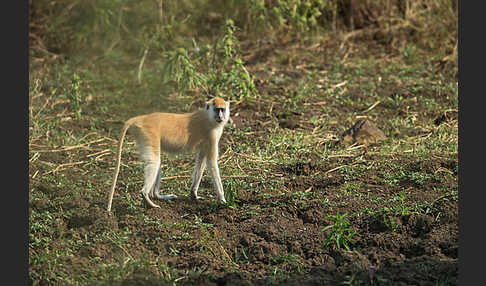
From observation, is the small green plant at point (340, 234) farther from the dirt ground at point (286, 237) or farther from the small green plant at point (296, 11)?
the small green plant at point (296, 11)

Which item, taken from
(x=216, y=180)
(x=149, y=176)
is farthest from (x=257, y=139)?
(x=149, y=176)

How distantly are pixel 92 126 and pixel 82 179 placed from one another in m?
1.69

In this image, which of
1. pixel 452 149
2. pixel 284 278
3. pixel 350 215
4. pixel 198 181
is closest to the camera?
pixel 284 278

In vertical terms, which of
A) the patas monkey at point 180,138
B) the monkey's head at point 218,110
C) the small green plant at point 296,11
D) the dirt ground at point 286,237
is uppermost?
the small green plant at point 296,11

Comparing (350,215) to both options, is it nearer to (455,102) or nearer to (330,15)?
(455,102)

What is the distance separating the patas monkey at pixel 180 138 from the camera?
5.99 meters

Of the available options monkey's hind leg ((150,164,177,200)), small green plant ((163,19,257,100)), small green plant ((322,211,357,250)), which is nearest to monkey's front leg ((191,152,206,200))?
monkey's hind leg ((150,164,177,200))

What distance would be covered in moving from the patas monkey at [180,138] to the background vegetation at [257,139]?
26cm

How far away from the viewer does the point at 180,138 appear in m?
6.24

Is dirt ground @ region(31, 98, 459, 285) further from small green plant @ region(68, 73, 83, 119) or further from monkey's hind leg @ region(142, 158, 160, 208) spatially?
small green plant @ region(68, 73, 83, 119)

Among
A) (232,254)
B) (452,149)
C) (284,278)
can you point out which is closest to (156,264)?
(232,254)

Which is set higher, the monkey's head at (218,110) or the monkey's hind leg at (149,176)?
the monkey's head at (218,110)

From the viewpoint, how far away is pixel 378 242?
513 centimetres

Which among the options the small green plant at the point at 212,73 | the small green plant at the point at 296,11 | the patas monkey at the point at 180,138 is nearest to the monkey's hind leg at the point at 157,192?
the patas monkey at the point at 180,138
